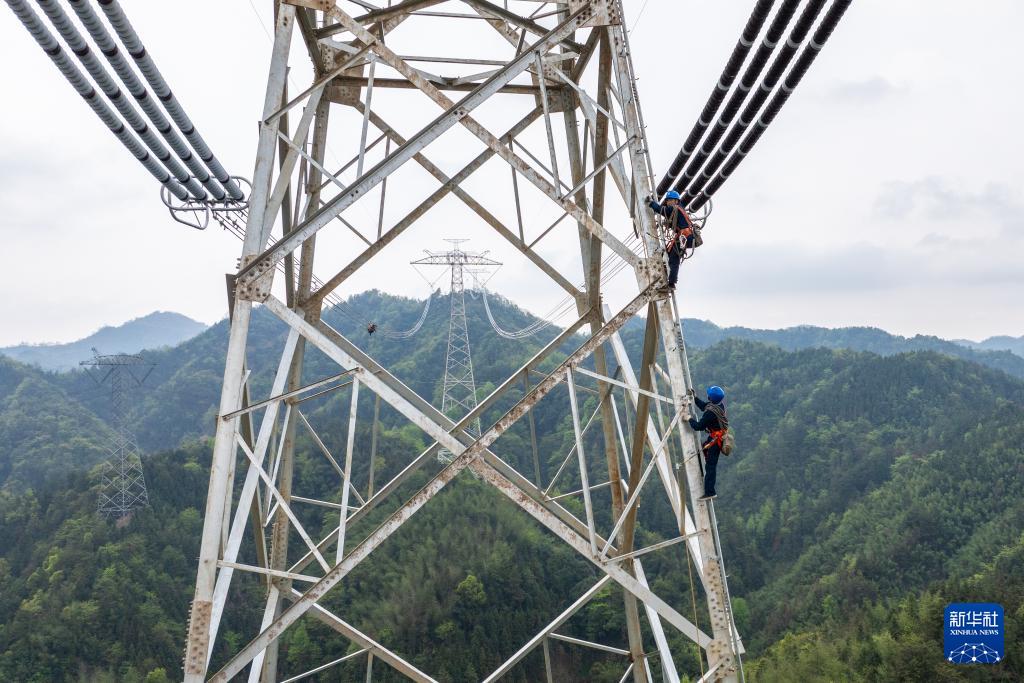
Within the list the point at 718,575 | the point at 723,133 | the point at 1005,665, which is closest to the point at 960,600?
the point at 1005,665

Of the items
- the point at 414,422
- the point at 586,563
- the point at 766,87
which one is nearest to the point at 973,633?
the point at 586,563

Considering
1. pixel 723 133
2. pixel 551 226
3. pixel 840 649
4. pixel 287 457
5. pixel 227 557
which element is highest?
pixel 723 133

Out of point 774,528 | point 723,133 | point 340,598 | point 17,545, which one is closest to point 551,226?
point 723,133

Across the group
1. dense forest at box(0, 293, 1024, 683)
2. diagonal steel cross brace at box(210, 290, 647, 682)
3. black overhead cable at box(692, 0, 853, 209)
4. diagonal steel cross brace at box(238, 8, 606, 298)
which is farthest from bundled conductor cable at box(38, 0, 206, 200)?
dense forest at box(0, 293, 1024, 683)

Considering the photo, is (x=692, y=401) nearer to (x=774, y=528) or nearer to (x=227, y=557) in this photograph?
(x=227, y=557)

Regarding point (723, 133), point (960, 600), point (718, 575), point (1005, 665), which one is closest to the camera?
point (718, 575)

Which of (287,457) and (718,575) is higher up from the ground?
(287,457)

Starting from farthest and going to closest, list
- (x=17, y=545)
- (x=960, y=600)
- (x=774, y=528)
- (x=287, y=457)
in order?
(x=774, y=528) → (x=17, y=545) → (x=960, y=600) → (x=287, y=457)

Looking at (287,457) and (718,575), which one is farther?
(287,457)
